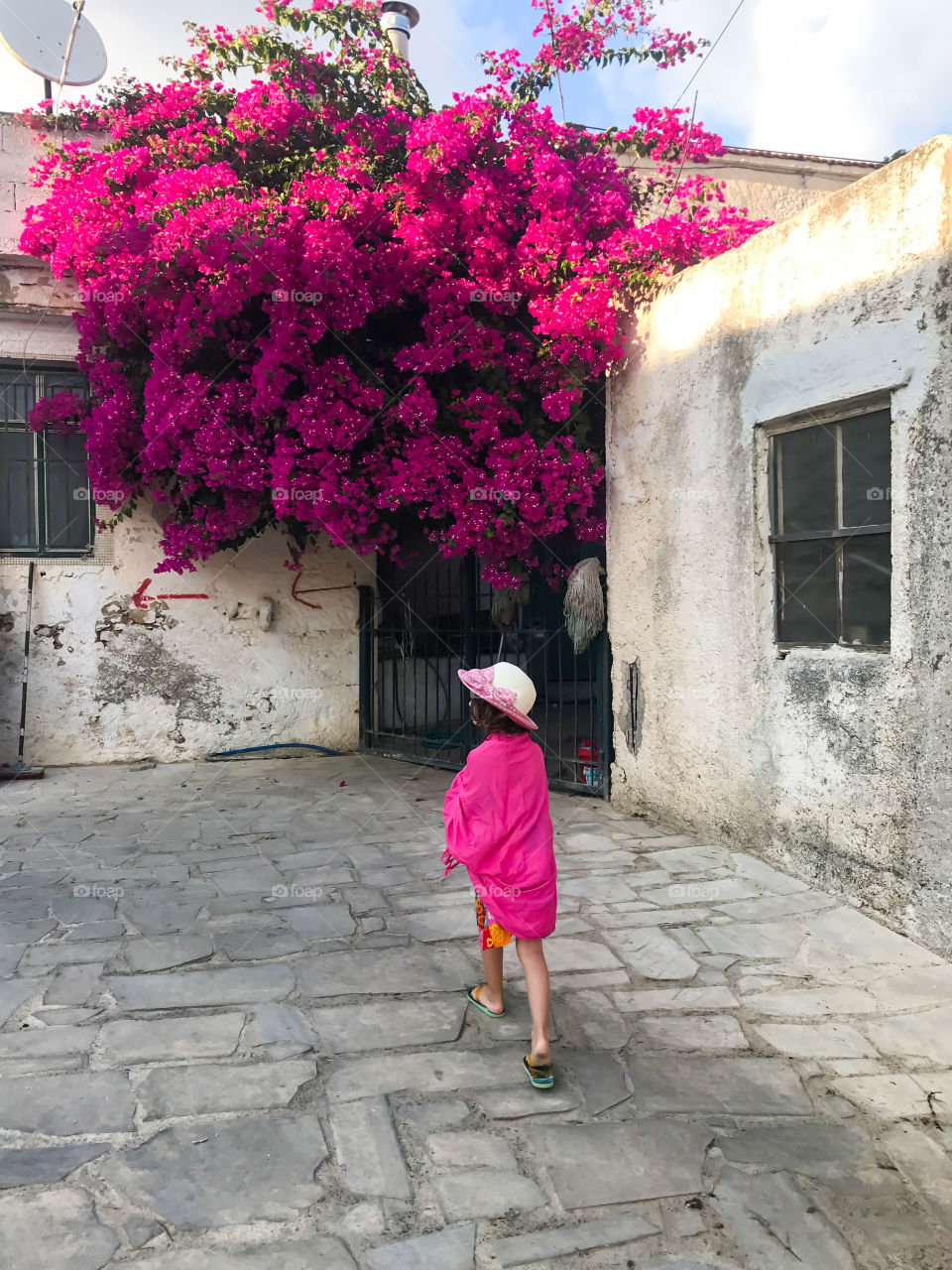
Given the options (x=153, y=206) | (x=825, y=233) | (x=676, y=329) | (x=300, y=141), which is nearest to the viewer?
(x=825, y=233)

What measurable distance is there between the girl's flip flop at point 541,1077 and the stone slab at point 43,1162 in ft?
4.00

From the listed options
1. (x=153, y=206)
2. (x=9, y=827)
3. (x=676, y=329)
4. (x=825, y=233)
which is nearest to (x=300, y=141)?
(x=153, y=206)

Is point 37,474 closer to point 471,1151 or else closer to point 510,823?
point 510,823

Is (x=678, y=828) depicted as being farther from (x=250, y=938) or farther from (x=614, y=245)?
(x=614, y=245)

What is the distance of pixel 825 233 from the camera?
14.6 ft

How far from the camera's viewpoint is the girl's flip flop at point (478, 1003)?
3287 mm

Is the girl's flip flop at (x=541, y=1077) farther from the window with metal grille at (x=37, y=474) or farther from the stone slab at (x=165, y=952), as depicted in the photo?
the window with metal grille at (x=37, y=474)

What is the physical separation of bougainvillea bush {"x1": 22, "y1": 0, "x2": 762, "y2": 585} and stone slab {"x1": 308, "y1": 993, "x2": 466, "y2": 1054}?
3380 mm

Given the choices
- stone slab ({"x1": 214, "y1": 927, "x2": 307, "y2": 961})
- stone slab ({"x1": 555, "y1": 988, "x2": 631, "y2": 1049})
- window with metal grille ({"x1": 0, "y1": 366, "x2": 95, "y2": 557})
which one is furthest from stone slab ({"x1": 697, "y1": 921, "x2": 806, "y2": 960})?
window with metal grille ({"x1": 0, "y1": 366, "x2": 95, "y2": 557})

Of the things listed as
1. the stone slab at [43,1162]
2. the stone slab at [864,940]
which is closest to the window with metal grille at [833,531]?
the stone slab at [864,940]

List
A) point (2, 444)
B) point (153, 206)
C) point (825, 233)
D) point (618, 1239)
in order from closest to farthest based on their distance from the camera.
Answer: point (618, 1239) < point (825, 233) < point (153, 206) < point (2, 444)

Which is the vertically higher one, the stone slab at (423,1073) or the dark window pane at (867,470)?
the dark window pane at (867,470)

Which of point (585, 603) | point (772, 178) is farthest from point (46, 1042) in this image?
point (772, 178)

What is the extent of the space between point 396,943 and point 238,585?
4848 millimetres
